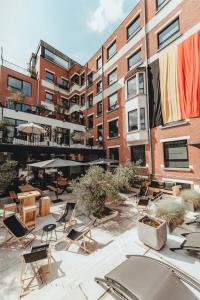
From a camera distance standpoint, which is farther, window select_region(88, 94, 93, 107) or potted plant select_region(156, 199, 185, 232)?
window select_region(88, 94, 93, 107)

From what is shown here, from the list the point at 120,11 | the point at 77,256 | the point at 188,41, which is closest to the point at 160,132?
the point at 188,41

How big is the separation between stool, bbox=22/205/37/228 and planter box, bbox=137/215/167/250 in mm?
4985

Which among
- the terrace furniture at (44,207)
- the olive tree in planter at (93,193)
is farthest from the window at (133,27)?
the terrace furniture at (44,207)

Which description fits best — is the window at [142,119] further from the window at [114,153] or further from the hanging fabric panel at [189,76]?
the window at [114,153]

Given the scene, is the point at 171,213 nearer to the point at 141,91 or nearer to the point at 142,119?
the point at 142,119

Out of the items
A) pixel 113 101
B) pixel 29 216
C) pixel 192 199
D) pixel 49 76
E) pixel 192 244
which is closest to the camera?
pixel 192 244

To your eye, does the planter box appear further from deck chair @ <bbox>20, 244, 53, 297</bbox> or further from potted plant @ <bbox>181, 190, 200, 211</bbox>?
potted plant @ <bbox>181, 190, 200, 211</bbox>

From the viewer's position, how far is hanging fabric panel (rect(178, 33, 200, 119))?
1063 centimetres

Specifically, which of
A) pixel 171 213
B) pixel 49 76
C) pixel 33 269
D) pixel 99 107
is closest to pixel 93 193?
pixel 171 213

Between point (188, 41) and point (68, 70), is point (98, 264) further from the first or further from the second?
point (68, 70)

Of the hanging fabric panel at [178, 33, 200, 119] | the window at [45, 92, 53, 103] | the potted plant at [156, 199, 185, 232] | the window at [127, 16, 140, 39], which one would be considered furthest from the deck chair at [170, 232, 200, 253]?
the window at [45, 92, 53, 103]

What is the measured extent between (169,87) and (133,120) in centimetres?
454

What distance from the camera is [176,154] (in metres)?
12.8

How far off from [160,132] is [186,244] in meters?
10.8
